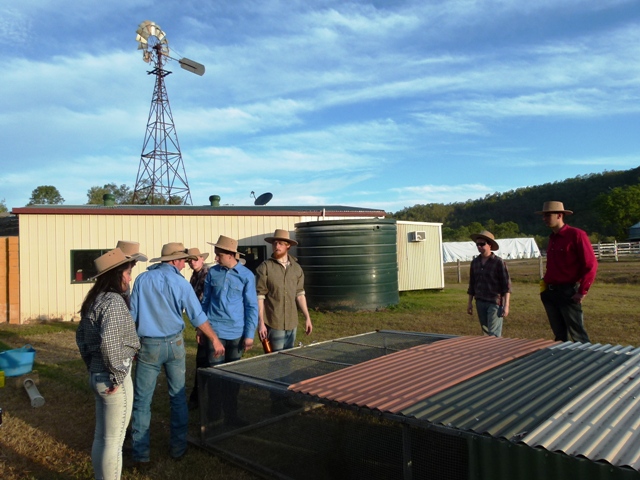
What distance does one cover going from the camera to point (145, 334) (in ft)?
13.1

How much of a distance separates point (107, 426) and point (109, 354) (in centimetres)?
53

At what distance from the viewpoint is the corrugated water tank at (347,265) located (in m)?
12.7

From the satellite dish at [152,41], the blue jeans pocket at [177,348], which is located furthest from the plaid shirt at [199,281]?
the satellite dish at [152,41]

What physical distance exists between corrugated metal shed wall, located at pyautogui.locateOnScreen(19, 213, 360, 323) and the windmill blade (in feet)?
38.6

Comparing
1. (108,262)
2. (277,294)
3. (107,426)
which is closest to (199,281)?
(277,294)

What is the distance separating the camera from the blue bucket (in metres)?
6.92

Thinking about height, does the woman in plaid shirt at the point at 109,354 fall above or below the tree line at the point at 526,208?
below

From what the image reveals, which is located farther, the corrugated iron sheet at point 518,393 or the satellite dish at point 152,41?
the satellite dish at point 152,41

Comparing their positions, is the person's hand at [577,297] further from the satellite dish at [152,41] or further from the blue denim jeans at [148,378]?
the satellite dish at [152,41]

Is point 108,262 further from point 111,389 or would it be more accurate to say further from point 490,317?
point 490,317

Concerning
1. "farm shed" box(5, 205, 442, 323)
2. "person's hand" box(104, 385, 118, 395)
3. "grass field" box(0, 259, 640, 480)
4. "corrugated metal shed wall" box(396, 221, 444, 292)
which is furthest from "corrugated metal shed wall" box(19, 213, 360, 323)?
"person's hand" box(104, 385, 118, 395)

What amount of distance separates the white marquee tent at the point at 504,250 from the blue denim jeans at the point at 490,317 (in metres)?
39.5

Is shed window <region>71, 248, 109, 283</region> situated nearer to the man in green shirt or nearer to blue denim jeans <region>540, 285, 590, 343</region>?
the man in green shirt

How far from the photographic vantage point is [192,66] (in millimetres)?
22906
